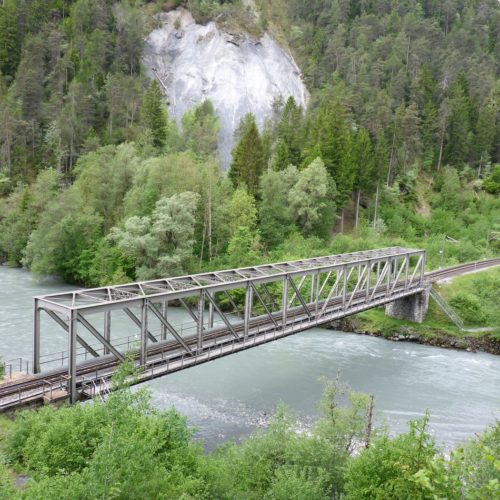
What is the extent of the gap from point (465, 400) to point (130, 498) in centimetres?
2142

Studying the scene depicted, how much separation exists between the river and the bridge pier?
3.90m

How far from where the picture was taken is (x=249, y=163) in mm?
57750

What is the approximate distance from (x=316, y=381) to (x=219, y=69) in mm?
71607

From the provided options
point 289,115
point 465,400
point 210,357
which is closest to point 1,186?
point 289,115

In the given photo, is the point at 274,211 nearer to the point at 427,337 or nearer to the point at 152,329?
the point at 427,337

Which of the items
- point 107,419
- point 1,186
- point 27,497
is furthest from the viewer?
point 1,186

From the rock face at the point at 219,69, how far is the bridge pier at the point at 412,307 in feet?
158

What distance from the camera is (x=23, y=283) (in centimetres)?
4816

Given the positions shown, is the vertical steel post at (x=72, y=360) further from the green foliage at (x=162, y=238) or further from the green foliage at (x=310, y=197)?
the green foliage at (x=310, y=197)

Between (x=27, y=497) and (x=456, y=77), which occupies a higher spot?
(x=456, y=77)

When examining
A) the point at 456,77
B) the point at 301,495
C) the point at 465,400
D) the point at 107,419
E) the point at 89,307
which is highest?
the point at 456,77

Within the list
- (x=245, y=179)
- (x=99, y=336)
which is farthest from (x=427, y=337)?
(x=245, y=179)

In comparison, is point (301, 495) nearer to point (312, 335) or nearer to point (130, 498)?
point (130, 498)

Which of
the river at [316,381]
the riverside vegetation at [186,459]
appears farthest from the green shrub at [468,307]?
the riverside vegetation at [186,459]
